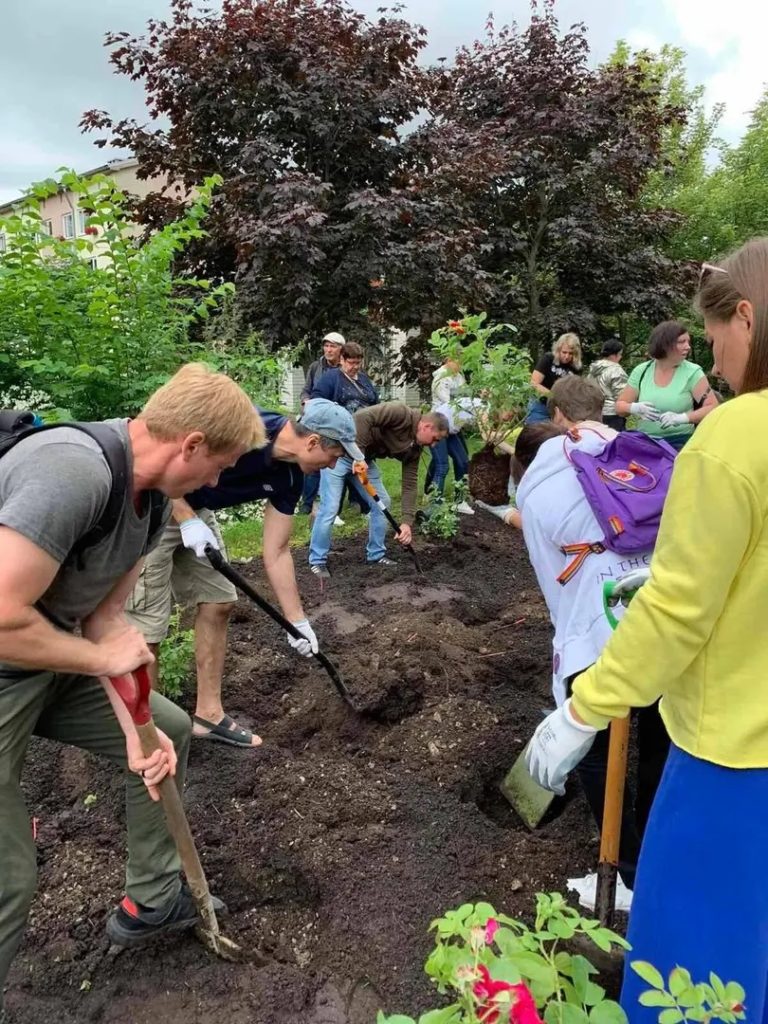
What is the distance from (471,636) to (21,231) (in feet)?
11.8

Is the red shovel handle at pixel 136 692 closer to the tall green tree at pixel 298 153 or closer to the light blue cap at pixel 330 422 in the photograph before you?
the light blue cap at pixel 330 422

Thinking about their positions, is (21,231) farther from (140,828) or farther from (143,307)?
(140,828)

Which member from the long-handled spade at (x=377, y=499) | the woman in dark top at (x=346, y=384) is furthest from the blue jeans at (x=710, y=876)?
the woman in dark top at (x=346, y=384)

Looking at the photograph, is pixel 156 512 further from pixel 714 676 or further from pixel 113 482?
pixel 714 676

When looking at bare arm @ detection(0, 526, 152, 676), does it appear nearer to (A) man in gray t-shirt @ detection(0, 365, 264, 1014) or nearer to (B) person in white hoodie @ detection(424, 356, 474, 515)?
(A) man in gray t-shirt @ detection(0, 365, 264, 1014)

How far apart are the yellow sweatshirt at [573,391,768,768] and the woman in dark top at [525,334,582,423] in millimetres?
6002

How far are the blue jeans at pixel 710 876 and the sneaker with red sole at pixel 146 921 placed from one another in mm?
1550

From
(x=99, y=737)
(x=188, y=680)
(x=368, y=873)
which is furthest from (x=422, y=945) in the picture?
(x=188, y=680)

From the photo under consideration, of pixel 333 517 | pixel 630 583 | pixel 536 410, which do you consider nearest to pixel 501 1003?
pixel 630 583

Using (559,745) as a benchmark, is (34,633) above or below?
above

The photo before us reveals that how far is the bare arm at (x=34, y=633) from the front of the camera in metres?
1.54

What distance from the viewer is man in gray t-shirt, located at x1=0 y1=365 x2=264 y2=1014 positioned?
1.60m

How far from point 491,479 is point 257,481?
3432 millimetres

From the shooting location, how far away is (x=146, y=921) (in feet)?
7.52
